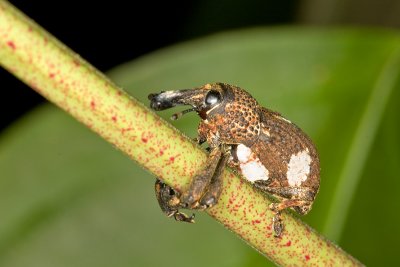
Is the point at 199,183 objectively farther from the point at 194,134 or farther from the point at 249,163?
the point at 194,134

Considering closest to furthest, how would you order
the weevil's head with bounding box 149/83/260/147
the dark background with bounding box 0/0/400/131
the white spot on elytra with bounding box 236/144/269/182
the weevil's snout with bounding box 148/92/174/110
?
1. the weevil's snout with bounding box 148/92/174/110
2. the weevil's head with bounding box 149/83/260/147
3. the white spot on elytra with bounding box 236/144/269/182
4. the dark background with bounding box 0/0/400/131

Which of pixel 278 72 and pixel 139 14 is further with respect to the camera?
pixel 139 14

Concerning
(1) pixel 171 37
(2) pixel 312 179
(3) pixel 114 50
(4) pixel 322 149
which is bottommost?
(2) pixel 312 179

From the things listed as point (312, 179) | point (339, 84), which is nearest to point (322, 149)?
point (339, 84)

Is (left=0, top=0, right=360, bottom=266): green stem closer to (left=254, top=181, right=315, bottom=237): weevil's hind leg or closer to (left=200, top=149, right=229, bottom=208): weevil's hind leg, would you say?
(left=200, top=149, right=229, bottom=208): weevil's hind leg

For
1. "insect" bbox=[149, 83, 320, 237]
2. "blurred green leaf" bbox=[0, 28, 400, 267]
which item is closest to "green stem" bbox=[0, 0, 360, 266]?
"insect" bbox=[149, 83, 320, 237]

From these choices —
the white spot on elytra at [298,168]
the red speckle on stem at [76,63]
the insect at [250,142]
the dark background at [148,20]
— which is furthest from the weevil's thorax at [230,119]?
the dark background at [148,20]

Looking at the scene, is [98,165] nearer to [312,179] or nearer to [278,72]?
[278,72]
